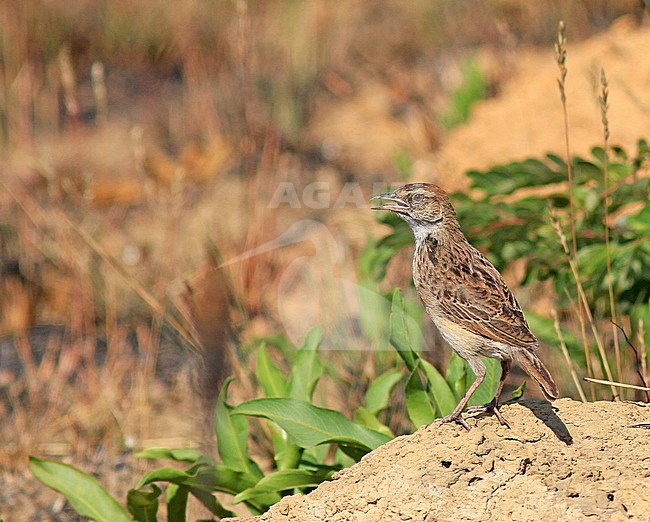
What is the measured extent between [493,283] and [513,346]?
9.6 inches

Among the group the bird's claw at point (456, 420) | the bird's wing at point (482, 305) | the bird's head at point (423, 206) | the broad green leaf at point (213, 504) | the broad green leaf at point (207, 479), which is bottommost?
the broad green leaf at point (213, 504)

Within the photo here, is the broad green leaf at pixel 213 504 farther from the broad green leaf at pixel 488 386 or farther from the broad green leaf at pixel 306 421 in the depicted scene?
the broad green leaf at pixel 488 386

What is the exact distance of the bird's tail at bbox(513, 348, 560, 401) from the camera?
9.23ft

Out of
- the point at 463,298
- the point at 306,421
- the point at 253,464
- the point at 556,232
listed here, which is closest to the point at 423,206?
the point at 463,298

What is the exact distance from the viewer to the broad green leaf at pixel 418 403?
3422mm

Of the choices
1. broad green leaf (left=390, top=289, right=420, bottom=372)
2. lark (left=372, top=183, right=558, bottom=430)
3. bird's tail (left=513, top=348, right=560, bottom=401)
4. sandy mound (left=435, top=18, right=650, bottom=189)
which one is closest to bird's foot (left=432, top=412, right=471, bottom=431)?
lark (left=372, top=183, right=558, bottom=430)

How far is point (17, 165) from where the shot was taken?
8562mm

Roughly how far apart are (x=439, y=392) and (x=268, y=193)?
4.18 m

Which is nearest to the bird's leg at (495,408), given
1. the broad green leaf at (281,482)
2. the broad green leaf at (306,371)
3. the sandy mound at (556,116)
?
the broad green leaf at (281,482)

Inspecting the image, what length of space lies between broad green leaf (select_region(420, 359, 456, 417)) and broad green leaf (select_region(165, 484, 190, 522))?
36.9 inches

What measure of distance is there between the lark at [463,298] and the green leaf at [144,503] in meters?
1.19

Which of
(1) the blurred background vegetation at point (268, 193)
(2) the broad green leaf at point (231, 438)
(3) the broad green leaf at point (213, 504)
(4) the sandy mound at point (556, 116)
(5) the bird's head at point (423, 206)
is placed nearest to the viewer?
(5) the bird's head at point (423, 206)

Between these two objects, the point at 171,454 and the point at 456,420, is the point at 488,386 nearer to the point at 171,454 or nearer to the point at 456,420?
the point at 456,420

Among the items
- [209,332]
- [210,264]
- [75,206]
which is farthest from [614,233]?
[75,206]
